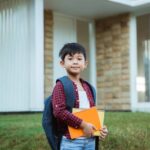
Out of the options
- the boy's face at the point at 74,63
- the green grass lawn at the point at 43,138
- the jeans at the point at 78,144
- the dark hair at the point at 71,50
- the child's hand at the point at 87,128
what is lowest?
the green grass lawn at the point at 43,138

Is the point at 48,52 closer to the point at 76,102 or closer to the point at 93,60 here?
the point at 93,60

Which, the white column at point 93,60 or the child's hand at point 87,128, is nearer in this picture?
the child's hand at point 87,128

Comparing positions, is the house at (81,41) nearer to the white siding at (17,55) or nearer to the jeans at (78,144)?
the white siding at (17,55)

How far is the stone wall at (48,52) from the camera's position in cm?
1222

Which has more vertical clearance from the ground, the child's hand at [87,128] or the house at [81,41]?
the house at [81,41]

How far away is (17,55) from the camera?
36.2 ft

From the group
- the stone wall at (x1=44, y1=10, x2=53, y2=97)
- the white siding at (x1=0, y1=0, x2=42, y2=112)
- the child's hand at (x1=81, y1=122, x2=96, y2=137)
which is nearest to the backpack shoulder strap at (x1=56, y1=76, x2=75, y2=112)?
the child's hand at (x1=81, y1=122, x2=96, y2=137)

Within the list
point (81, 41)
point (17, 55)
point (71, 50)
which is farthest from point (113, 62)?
point (71, 50)

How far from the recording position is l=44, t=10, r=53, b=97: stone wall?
1222cm

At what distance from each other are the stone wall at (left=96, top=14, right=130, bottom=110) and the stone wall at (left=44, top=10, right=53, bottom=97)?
173cm

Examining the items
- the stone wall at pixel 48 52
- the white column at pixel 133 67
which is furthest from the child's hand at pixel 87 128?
the white column at pixel 133 67

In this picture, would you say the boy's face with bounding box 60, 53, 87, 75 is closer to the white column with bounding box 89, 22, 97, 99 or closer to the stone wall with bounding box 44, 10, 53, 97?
the stone wall with bounding box 44, 10, 53, 97

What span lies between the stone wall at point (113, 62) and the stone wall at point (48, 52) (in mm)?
1727

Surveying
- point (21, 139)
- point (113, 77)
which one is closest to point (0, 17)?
point (113, 77)
